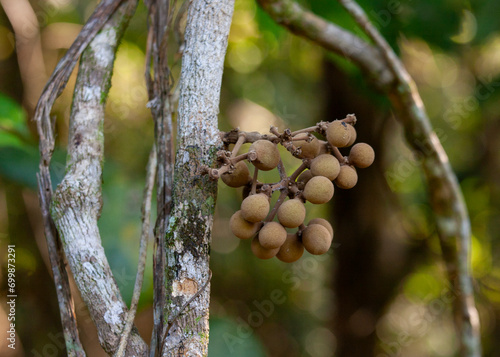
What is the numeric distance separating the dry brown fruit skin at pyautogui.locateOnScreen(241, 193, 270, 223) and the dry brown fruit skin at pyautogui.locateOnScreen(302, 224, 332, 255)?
122 mm

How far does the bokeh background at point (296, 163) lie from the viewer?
216 centimetres

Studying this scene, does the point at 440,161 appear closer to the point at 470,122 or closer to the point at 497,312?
the point at 470,122

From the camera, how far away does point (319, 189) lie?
80cm

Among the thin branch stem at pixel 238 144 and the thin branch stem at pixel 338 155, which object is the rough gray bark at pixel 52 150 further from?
the thin branch stem at pixel 338 155

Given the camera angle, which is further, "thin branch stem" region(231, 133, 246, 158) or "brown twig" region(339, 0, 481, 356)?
"brown twig" region(339, 0, 481, 356)

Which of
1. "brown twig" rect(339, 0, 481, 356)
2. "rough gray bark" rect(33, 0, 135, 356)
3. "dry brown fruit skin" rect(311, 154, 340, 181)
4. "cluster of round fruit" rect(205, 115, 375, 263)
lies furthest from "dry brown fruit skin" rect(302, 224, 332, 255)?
"brown twig" rect(339, 0, 481, 356)

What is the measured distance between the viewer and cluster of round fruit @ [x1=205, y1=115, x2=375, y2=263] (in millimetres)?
783

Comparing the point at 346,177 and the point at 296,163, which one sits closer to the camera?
the point at 346,177

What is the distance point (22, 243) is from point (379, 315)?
2039 millimetres

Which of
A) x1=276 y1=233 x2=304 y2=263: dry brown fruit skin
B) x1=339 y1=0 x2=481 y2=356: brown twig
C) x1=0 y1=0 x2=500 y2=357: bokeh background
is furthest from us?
x1=0 y1=0 x2=500 y2=357: bokeh background

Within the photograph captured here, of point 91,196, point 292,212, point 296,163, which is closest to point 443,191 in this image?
point 292,212

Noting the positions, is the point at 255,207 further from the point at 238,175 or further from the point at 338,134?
the point at 338,134

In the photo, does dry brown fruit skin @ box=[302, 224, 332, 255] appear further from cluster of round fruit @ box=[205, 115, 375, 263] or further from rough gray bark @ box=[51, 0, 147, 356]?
rough gray bark @ box=[51, 0, 147, 356]

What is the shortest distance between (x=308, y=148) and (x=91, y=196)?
1.43ft
